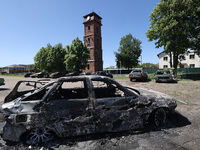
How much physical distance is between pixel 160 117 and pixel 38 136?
3278mm

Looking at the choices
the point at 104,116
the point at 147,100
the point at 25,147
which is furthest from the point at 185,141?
the point at 25,147

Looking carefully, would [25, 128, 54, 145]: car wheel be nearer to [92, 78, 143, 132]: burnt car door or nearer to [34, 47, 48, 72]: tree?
[92, 78, 143, 132]: burnt car door

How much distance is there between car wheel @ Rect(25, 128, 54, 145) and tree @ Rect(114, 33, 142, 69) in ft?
144

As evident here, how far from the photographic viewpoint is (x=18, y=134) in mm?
2307

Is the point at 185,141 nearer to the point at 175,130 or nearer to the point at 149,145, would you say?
the point at 175,130

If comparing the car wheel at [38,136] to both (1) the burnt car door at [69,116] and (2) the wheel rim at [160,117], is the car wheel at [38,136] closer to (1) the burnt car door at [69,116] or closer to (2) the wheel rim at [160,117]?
(1) the burnt car door at [69,116]

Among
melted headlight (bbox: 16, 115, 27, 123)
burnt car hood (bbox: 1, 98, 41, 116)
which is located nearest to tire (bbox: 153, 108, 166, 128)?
burnt car hood (bbox: 1, 98, 41, 116)

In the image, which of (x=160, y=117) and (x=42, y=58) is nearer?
(x=160, y=117)

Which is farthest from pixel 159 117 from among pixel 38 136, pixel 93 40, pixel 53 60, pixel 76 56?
pixel 93 40

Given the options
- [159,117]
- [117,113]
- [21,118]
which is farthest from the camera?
[159,117]

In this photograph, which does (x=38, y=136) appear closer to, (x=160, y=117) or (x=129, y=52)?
(x=160, y=117)

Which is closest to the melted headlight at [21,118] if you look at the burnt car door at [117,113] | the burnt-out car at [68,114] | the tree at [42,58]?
the burnt-out car at [68,114]

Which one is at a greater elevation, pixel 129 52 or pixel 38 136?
pixel 129 52

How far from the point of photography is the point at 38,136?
8.12 ft
